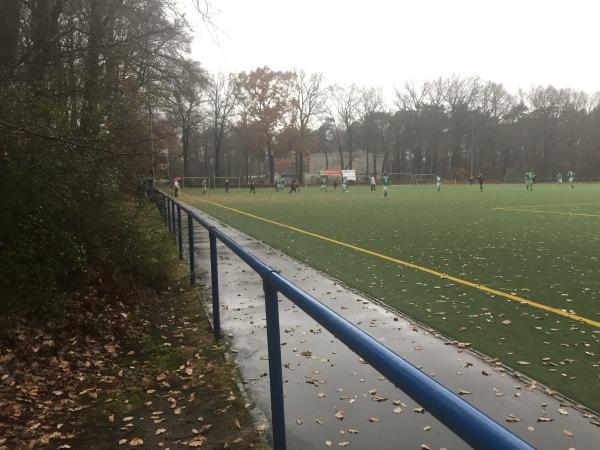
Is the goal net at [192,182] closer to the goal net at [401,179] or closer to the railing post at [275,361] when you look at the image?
the goal net at [401,179]

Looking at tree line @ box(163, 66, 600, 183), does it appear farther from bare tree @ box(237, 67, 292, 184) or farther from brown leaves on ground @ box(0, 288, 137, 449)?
brown leaves on ground @ box(0, 288, 137, 449)

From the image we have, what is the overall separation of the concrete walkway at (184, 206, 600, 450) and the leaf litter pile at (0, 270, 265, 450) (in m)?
0.30

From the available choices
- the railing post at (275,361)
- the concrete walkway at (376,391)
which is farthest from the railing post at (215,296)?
the railing post at (275,361)

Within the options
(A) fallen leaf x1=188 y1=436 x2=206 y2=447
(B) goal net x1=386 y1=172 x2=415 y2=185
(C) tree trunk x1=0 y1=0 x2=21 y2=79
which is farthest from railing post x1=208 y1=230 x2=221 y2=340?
(B) goal net x1=386 y1=172 x2=415 y2=185

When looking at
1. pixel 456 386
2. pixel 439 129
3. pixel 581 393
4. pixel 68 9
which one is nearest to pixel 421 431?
pixel 456 386

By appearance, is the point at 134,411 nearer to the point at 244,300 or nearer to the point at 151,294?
the point at 244,300

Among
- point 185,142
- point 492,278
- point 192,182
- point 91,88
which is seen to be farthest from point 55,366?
point 192,182

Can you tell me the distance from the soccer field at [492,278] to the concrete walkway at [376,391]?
13.3 inches

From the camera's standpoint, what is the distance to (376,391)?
3785 mm

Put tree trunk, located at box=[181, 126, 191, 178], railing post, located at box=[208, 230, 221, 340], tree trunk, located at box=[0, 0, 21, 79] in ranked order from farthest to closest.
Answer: tree trunk, located at box=[181, 126, 191, 178] → tree trunk, located at box=[0, 0, 21, 79] → railing post, located at box=[208, 230, 221, 340]

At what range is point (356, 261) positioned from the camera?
→ 30.6 ft

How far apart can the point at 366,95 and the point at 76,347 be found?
85.0m

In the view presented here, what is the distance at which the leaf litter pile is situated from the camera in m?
3.31

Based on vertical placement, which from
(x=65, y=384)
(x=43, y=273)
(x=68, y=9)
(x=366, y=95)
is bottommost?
(x=65, y=384)
